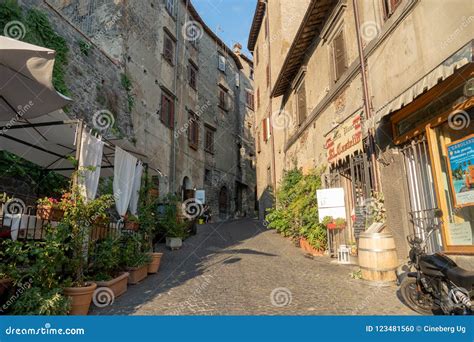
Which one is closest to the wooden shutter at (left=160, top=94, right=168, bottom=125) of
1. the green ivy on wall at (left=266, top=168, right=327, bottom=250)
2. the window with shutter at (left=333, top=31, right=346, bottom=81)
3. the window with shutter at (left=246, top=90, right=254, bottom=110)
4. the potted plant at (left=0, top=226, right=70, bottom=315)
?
the green ivy on wall at (left=266, top=168, right=327, bottom=250)

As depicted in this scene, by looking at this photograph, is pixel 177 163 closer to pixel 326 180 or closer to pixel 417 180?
pixel 326 180

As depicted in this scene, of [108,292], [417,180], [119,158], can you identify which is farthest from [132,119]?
[417,180]

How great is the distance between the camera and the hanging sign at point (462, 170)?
4.17 m

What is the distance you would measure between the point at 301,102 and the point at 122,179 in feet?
24.4

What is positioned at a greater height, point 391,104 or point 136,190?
point 391,104

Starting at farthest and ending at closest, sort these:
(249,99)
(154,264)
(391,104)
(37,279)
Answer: (249,99), (154,264), (391,104), (37,279)

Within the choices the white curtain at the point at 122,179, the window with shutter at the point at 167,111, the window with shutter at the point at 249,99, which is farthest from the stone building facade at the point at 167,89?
the white curtain at the point at 122,179

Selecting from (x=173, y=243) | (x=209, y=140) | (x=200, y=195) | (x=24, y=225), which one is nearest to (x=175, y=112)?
(x=209, y=140)

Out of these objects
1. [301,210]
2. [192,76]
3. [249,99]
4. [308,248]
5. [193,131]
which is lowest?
[308,248]

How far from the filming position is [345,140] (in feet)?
23.1

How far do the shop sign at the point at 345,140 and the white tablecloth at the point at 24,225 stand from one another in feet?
19.1

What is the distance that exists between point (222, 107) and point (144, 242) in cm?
1789

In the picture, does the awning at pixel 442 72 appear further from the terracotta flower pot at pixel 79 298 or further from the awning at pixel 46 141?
the awning at pixel 46 141

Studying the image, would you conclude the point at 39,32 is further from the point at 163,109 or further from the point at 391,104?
the point at 391,104
